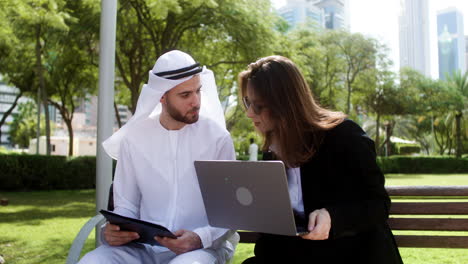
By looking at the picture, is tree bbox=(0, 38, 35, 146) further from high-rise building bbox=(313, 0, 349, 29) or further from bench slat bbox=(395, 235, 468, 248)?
high-rise building bbox=(313, 0, 349, 29)

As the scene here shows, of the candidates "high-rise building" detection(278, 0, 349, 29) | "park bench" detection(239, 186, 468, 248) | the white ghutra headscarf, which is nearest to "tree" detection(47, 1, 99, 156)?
the white ghutra headscarf

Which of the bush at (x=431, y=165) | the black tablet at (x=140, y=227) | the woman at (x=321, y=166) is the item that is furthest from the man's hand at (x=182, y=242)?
the bush at (x=431, y=165)

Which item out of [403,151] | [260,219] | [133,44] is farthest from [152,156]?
[403,151]

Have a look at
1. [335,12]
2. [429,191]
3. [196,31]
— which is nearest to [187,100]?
[429,191]

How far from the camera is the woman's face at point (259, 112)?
243cm

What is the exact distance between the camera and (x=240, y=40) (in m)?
15.0

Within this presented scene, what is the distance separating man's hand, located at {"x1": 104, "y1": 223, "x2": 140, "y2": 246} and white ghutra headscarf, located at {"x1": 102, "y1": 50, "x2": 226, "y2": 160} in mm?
661

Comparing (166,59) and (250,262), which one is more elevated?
(166,59)

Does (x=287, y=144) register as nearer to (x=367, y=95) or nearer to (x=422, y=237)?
(x=422, y=237)

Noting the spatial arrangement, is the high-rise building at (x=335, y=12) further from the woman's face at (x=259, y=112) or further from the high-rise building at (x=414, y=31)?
the woman's face at (x=259, y=112)

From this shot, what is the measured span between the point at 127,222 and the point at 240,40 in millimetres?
13052

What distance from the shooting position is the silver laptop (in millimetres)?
1976

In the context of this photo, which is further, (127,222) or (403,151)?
(403,151)

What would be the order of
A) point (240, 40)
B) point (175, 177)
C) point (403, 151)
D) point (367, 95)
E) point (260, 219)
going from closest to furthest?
1. point (260, 219)
2. point (175, 177)
3. point (240, 40)
4. point (367, 95)
5. point (403, 151)
